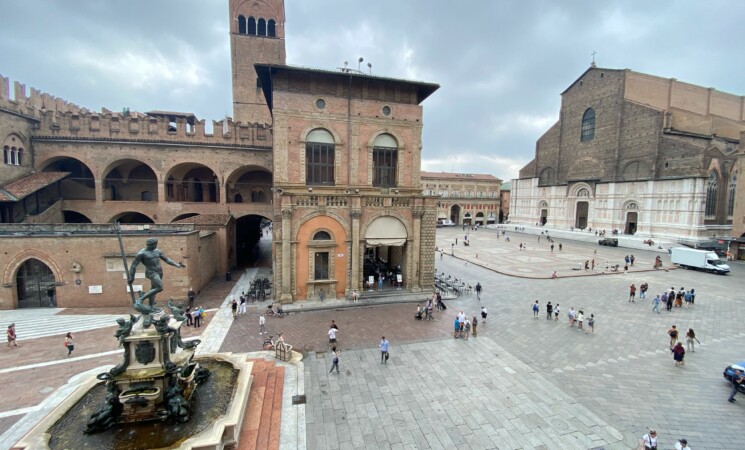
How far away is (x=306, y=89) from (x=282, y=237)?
9103mm

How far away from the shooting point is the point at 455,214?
73.0 meters

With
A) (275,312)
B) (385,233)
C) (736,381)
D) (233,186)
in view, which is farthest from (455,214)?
(736,381)

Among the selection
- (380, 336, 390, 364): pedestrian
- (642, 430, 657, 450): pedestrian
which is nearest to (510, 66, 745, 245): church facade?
(642, 430, 657, 450): pedestrian

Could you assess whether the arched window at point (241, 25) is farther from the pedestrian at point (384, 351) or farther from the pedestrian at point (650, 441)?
the pedestrian at point (650, 441)

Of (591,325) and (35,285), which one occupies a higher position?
(35,285)

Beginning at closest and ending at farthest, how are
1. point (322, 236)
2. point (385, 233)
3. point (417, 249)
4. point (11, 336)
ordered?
point (11, 336), point (322, 236), point (385, 233), point (417, 249)

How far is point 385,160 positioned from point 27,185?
26309 millimetres

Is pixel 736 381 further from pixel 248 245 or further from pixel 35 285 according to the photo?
pixel 248 245

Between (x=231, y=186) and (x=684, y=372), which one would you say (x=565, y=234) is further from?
(x=231, y=186)

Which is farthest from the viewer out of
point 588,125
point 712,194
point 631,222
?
point 588,125

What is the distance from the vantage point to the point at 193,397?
28.6ft

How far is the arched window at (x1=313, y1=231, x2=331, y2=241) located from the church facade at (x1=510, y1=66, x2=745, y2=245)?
144ft

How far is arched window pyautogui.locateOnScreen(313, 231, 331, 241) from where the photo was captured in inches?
733

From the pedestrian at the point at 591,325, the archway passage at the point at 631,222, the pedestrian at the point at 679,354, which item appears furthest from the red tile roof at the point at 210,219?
the archway passage at the point at 631,222
